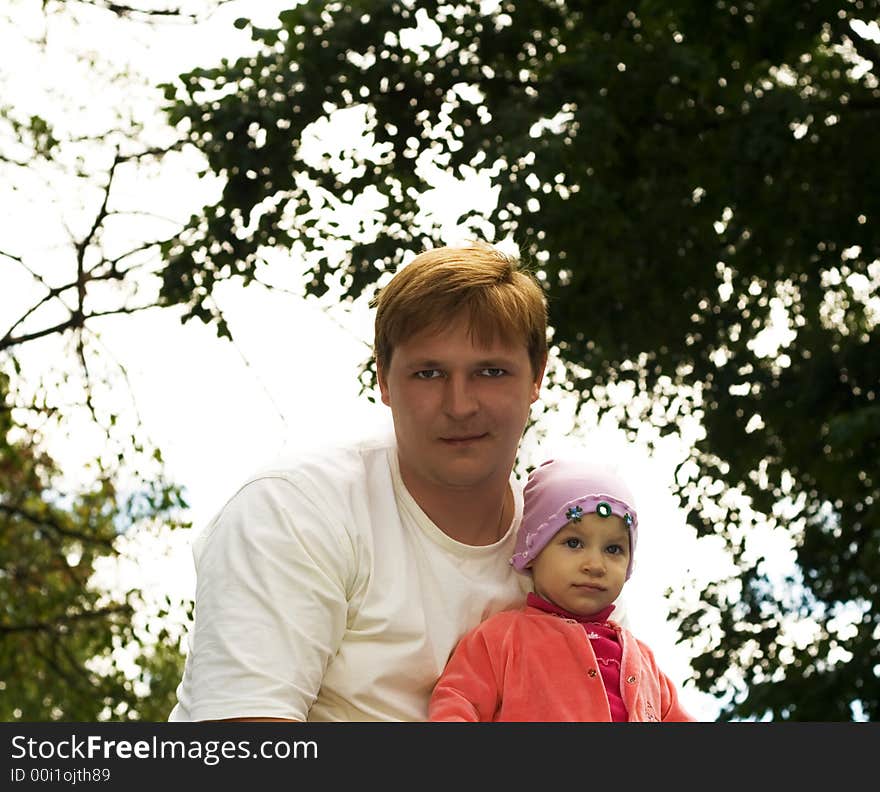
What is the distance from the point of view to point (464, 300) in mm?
2889

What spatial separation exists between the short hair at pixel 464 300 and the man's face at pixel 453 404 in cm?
2

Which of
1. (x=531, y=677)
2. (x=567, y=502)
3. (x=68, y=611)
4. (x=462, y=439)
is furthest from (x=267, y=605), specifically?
(x=68, y=611)

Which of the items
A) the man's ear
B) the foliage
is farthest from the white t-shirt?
the foliage

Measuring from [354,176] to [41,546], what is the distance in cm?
391

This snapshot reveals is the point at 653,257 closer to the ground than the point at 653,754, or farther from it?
farther from it

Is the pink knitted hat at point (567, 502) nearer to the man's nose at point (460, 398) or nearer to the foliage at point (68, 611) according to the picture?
the man's nose at point (460, 398)

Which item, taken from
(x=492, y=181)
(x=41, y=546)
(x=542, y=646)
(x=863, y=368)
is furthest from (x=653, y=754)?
(x=41, y=546)

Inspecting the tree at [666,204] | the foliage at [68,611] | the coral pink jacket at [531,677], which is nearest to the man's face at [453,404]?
the coral pink jacket at [531,677]

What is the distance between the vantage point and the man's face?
2902mm

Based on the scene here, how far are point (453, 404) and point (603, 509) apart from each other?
1.56 feet

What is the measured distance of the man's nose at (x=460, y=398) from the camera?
2.89 meters

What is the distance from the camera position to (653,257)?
9.40 metres

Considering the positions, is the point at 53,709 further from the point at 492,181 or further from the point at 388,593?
the point at 388,593

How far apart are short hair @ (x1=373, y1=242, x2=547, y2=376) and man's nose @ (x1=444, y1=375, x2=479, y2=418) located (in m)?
0.09
